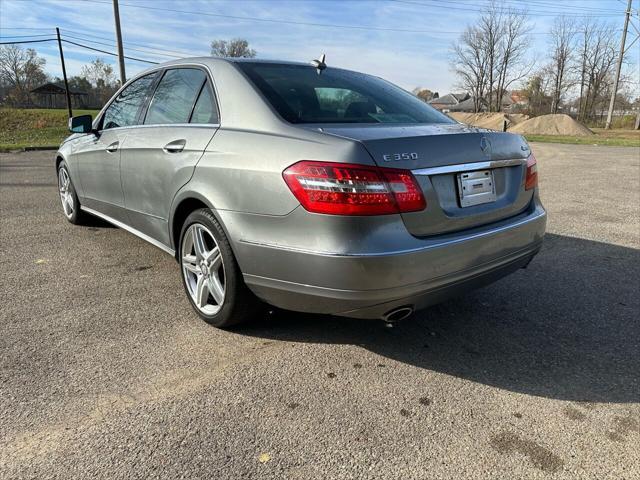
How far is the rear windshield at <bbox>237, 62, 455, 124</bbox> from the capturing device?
2791 mm

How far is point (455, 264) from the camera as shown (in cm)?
247

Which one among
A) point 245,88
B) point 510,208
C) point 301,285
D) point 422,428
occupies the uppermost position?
point 245,88

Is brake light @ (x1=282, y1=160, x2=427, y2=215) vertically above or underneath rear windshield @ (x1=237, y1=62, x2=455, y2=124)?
underneath

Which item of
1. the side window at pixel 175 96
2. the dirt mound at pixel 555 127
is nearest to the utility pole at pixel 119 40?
the side window at pixel 175 96

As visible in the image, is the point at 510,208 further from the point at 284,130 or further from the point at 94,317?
the point at 94,317

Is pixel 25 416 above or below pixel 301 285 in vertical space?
below

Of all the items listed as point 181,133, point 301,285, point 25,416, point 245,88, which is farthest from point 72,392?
point 245,88

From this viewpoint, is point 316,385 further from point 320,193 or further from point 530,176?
A: point 530,176

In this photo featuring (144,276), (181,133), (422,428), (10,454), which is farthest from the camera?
(144,276)

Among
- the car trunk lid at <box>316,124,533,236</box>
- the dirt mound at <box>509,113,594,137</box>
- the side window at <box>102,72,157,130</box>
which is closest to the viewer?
the car trunk lid at <box>316,124,533,236</box>

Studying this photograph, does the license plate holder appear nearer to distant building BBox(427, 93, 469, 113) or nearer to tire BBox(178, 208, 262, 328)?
tire BBox(178, 208, 262, 328)

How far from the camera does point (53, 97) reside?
78250mm

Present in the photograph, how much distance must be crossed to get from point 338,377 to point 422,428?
55 centimetres

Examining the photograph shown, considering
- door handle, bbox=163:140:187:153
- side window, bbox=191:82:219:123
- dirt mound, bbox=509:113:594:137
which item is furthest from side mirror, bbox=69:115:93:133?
dirt mound, bbox=509:113:594:137
